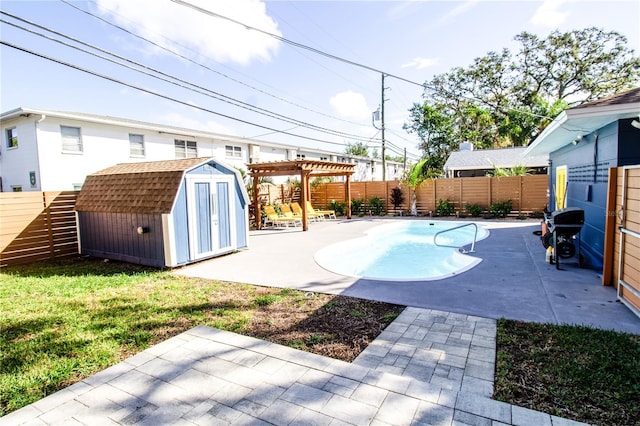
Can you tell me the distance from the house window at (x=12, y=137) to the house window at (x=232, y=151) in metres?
9.03

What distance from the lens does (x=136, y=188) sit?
27.3ft

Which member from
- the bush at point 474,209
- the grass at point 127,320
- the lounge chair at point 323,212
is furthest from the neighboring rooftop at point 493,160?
the grass at point 127,320

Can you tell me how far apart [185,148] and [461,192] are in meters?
14.2

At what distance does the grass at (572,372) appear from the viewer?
2.60 m

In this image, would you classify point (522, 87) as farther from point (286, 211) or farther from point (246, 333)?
point (246, 333)

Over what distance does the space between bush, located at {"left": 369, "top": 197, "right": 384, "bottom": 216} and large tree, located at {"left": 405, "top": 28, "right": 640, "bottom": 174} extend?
8.29m

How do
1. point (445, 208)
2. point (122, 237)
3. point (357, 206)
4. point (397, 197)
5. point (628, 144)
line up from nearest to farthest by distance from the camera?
1. point (628, 144)
2. point (122, 237)
3. point (445, 208)
4. point (397, 197)
5. point (357, 206)

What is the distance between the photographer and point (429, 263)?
9.46 m

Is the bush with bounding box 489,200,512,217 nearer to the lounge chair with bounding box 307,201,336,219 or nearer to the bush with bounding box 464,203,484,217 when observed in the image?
the bush with bounding box 464,203,484,217

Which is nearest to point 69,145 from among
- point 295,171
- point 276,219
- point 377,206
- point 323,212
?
point 276,219

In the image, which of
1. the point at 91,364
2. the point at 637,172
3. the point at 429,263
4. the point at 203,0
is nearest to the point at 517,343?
the point at 637,172

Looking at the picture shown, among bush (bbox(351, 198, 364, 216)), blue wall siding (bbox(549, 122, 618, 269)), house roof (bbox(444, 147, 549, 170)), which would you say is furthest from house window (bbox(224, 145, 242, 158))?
blue wall siding (bbox(549, 122, 618, 269))

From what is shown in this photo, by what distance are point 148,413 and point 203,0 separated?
357 inches

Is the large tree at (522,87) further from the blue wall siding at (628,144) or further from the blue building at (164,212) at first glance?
the blue building at (164,212)
